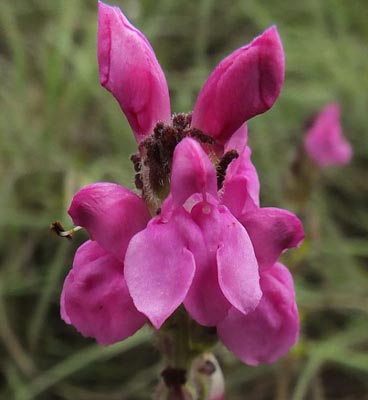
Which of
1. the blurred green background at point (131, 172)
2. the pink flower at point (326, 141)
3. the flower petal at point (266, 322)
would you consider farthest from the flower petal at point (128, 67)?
the pink flower at point (326, 141)

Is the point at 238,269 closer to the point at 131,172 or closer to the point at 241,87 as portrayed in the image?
the point at 241,87

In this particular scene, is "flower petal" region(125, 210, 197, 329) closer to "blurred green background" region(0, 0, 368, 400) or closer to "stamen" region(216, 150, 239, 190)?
"stamen" region(216, 150, 239, 190)

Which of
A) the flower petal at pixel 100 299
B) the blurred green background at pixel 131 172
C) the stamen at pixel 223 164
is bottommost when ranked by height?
the blurred green background at pixel 131 172

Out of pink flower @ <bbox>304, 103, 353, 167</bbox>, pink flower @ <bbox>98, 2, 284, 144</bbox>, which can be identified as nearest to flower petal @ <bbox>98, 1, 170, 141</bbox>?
pink flower @ <bbox>98, 2, 284, 144</bbox>

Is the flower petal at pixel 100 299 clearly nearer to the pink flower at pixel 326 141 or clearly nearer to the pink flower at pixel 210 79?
the pink flower at pixel 210 79

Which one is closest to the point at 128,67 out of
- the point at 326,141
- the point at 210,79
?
the point at 210,79

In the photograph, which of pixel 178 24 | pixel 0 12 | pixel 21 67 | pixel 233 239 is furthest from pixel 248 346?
pixel 178 24
